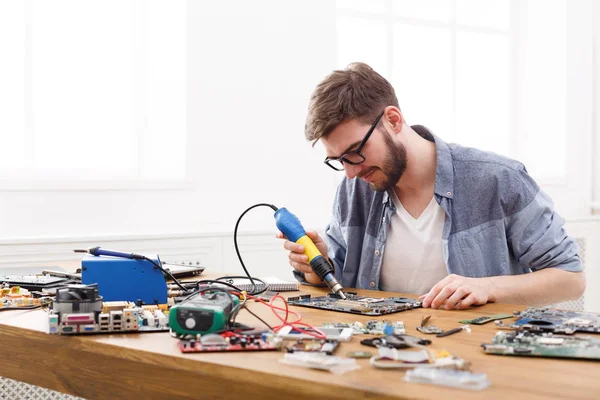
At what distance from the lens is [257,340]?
1.06 m

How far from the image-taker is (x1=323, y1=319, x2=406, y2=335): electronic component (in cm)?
114

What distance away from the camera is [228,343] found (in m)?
1.05

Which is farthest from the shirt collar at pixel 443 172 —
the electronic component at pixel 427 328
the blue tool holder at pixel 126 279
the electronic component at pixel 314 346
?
the electronic component at pixel 314 346

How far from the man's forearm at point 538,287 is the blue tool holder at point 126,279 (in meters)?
0.69

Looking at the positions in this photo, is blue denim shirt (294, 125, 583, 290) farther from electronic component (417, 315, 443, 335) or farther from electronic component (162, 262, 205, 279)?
electronic component (417, 315, 443, 335)

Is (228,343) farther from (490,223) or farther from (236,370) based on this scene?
(490,223)

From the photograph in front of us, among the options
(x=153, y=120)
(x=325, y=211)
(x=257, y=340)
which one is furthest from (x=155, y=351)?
(x=325, y=211)

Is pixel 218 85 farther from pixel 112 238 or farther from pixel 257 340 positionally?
pixel 257 340

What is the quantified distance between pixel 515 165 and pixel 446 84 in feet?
8.13

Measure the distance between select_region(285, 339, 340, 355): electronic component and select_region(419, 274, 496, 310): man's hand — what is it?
1.40 feet

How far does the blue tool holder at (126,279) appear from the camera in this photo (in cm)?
141

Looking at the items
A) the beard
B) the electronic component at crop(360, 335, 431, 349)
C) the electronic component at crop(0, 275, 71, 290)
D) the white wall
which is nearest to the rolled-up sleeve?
the beard

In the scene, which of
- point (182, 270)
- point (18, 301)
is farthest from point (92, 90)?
point (18, 301)

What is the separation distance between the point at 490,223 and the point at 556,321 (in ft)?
2.28
